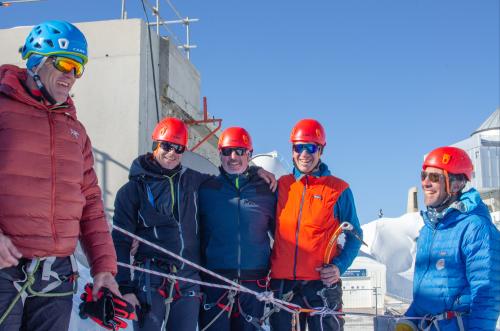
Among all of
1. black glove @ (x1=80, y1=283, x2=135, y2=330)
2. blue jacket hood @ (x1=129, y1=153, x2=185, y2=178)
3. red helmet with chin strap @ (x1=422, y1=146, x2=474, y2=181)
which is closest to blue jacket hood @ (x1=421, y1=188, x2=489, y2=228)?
red helmet with chin strap @ (x1=422, y1=146, x2=474, y2=181)

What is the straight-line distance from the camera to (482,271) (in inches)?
147

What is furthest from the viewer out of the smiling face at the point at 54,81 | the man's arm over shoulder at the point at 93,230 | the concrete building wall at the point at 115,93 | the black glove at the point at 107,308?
the concrete building wall at the point at 115,93

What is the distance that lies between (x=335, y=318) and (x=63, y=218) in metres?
2.63

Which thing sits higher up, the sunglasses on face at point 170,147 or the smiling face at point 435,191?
the sunglasses on face at point 170,147

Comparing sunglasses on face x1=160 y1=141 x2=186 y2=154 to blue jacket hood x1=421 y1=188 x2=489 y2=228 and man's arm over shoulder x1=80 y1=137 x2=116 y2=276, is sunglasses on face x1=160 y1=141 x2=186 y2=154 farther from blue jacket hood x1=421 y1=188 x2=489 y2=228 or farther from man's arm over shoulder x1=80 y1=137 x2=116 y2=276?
blue jacket hood x1=421 y1=188 x2=489 y2=228

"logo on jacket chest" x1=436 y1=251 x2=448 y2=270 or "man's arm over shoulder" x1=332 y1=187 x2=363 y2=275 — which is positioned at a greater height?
"man's arm over shoulder" x1=332 y1=187 x2=363 y2=275

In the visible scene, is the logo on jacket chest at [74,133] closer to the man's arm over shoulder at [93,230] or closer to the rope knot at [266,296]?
the man's arm over shoulder at [93,230]

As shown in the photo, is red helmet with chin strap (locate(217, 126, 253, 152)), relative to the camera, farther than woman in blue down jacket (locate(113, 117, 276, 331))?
Yes

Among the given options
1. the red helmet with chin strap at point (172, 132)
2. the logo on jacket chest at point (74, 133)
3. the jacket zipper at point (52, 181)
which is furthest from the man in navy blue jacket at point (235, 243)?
the jacket zipper at point (52, 181)

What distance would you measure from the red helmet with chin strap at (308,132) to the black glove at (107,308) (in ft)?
→ 8.36

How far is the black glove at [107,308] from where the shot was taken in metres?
2.87

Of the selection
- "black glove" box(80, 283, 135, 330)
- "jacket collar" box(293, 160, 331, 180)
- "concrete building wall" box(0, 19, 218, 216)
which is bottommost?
"black glove" box(80, 283, 135, 330)

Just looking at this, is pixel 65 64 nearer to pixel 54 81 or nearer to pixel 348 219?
pixel 54 81

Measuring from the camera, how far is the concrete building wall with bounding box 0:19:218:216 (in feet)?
28.4
